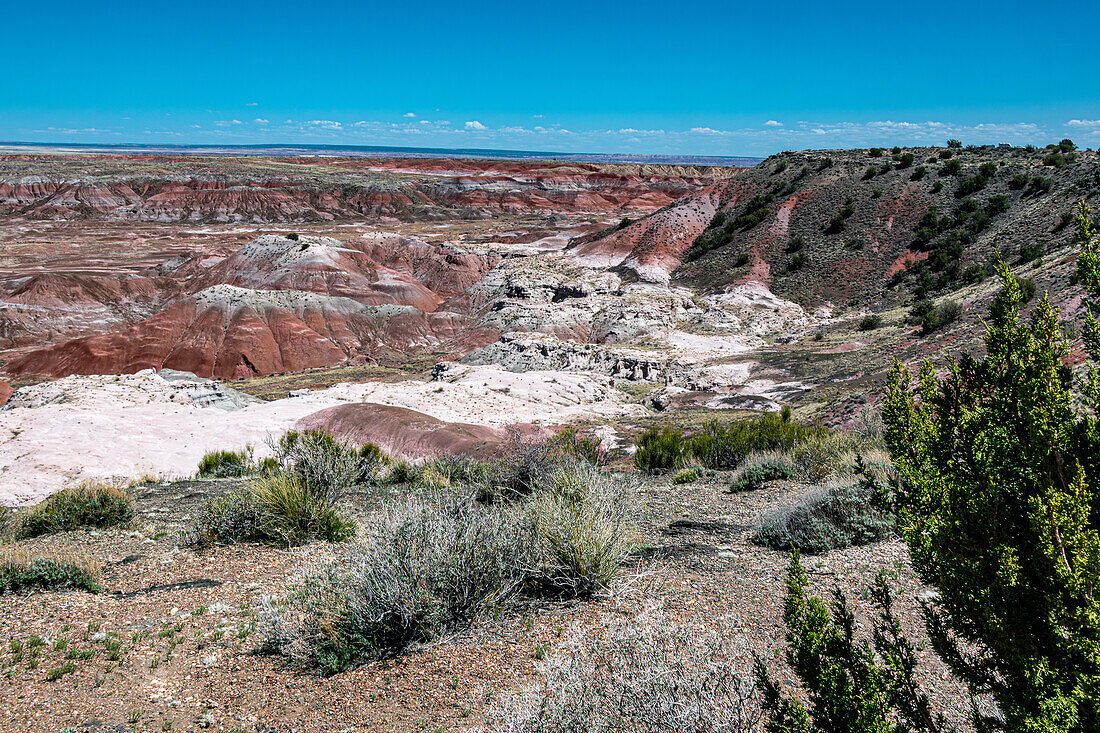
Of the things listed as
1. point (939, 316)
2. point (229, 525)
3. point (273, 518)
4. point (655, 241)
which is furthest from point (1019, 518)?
point (655, 241)

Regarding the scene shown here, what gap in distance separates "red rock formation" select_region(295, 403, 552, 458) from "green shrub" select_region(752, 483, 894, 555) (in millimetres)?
10624

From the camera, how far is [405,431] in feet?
→ 63.8

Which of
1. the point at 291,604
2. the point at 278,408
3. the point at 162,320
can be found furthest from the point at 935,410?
the point at 162,320

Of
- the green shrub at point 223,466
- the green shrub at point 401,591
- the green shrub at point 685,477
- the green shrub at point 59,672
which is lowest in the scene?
the green shrub at point 223,466

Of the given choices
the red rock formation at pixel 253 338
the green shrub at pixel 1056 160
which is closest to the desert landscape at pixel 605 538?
the green shrub at pixel 1056 160

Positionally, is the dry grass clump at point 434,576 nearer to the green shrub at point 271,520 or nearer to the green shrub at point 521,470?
the green shrub at point 271,520

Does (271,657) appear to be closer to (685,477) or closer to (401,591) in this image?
(401,591)

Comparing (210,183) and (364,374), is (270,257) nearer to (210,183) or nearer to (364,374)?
(364,374)

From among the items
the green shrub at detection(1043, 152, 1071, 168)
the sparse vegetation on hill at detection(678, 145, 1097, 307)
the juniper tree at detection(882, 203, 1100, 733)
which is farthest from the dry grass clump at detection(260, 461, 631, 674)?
the green shrub at detection(1043, 152, 1071, 168)

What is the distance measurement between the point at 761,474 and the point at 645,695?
7125 mm

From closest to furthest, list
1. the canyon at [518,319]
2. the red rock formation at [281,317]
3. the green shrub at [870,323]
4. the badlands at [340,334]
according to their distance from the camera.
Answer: the badlands at [340,334] < the canyon at [518,319] < the green shrub at [870,323] < the red rock formation at [281,317]

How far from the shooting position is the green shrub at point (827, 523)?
19.9 ft

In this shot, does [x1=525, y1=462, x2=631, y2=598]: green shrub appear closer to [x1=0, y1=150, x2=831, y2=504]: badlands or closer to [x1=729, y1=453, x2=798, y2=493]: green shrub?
[x1=729, y1=453, x2=798, y2=493]: green shrub

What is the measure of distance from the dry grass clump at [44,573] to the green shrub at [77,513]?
262 cm
